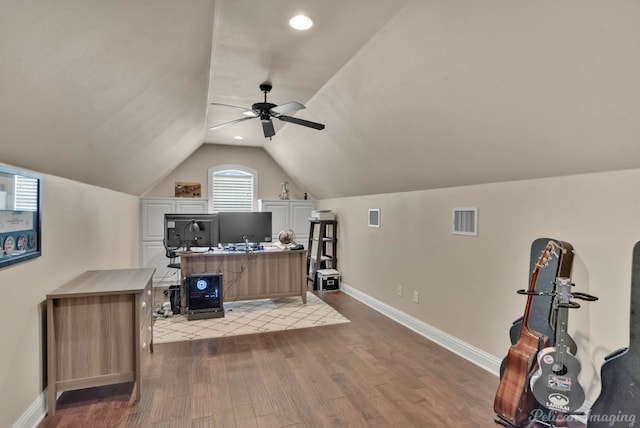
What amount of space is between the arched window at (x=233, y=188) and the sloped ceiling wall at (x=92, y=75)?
3519 mm

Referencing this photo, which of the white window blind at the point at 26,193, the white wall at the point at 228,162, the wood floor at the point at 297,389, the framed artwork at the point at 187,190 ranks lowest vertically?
the wood floor at the point at 297,389

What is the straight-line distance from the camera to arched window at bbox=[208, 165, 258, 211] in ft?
22.7

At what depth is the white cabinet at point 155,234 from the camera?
245 inches

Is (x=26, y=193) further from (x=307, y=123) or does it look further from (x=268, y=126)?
(x=307, y=123)

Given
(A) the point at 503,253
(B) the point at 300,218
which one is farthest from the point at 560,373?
(B) the point at 300,218

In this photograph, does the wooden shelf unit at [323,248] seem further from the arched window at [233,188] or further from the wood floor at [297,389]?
the wood floor at [297,389]

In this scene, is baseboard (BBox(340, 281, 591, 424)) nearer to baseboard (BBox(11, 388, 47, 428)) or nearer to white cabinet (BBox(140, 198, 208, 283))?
baseboard (BBox(11, 388, 47, 428))

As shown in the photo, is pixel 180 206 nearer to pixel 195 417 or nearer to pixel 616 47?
pixel 195 417

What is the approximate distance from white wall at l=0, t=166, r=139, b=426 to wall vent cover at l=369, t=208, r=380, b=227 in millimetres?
3436

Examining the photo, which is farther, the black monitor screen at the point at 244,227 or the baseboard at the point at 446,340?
the black monitor screen at the point at 244,227

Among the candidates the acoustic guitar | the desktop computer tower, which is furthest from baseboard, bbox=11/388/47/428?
the acoustic guitar

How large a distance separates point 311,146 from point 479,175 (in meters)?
Result: 2.64

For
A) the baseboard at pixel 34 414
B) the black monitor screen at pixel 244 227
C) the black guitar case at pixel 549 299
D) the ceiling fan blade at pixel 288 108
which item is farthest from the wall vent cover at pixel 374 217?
the baseboard at pixel 34 414

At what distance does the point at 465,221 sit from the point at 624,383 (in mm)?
1745
